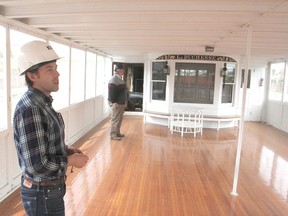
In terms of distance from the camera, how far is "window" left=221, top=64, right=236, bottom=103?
809 centimetres

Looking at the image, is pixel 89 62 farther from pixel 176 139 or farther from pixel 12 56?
pixel 12 56

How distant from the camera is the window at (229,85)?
8.09m

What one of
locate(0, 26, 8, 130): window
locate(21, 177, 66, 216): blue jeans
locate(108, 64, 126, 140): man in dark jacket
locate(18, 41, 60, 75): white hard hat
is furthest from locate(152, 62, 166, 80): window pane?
locate(21, 177, 66, 216): blue jeans

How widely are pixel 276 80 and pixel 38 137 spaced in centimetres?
944

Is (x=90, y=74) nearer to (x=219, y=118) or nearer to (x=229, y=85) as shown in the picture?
(x=219, y=118)

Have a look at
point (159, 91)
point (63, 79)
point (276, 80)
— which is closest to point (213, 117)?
point (159, 91)

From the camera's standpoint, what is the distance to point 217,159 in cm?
502

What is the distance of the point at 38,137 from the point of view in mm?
1300

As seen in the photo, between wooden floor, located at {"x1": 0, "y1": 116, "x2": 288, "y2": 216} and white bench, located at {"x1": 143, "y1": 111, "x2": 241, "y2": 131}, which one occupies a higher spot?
white bench, located at {"x1": 143, "y1": 111, "x2": 241, "y2": 131}

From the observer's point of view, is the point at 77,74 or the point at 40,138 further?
the point at 77,74

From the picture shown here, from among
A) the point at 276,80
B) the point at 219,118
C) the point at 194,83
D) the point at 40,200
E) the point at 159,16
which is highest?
the point at 159,16

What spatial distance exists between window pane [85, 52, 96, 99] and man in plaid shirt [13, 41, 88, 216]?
19.1ft

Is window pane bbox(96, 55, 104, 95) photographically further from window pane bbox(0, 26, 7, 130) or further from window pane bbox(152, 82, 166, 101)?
window pane bbox(0, 26, 7, 130)

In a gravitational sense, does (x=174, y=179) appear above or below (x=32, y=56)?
below
